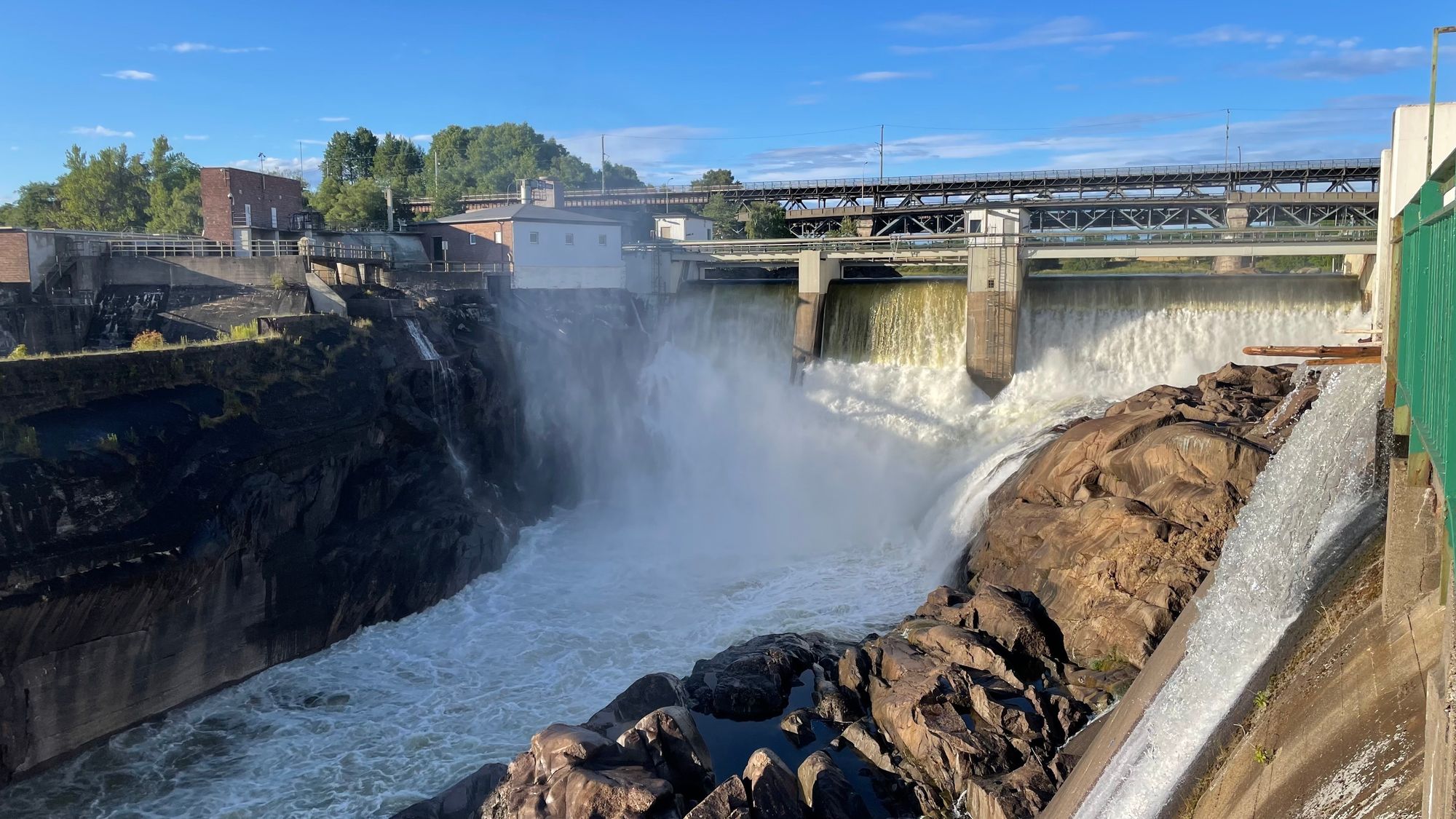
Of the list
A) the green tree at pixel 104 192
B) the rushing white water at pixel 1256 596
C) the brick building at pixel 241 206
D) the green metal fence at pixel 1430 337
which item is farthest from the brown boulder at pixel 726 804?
the green tree at pixel 104 192

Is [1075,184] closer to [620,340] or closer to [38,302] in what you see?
[620,340]

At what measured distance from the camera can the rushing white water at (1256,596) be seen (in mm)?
11250

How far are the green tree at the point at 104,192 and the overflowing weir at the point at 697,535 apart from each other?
38.6m

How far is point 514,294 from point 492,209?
8.01m

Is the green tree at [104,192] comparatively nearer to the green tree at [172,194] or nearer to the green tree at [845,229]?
the green tree at [172,194]

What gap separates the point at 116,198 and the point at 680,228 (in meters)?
34.3

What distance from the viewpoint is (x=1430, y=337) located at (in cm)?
819

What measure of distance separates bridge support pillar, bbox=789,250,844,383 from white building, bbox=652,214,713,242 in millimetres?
16542

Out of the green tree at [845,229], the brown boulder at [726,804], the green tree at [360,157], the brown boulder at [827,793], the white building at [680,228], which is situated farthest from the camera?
the green tree at [360,157]

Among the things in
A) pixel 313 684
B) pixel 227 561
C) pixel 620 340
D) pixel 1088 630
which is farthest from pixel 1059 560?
pixel 620 340

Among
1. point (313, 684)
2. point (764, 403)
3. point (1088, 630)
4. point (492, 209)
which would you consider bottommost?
point (313, 684)

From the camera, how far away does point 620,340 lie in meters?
37.0

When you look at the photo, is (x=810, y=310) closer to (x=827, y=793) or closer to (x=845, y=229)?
(x=845, y=229)

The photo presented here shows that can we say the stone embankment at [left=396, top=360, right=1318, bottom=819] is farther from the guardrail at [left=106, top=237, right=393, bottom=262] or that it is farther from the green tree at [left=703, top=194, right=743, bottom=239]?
the green tree at [left=703, top=194, right=743, bottom=239]
